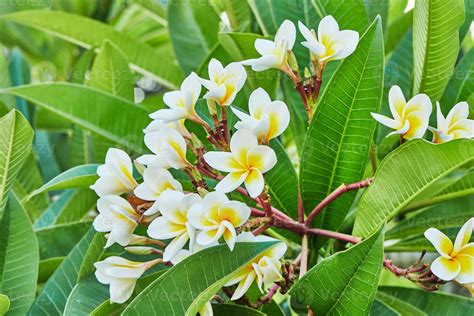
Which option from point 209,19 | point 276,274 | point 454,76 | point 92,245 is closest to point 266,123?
point 276,274

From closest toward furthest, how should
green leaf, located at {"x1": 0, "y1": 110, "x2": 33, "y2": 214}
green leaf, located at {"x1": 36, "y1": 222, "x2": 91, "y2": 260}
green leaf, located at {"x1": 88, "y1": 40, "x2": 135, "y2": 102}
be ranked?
green leaf, located at {"x1": 0, "y1": 110, "x2": 33, "y2": 214} < green leaf, located at {"x1": 36, "y1": 222, "x2": 91, "y2": 260} < green leaf, located at {"x1": 88, "y1": 40, "x2": 135, "y2": 102}

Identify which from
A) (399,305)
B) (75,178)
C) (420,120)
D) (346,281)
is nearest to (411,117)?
(420,120)

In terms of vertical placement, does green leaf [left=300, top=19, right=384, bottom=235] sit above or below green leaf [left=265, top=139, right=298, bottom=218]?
above

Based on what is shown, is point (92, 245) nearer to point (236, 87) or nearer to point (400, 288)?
point (236, 87)

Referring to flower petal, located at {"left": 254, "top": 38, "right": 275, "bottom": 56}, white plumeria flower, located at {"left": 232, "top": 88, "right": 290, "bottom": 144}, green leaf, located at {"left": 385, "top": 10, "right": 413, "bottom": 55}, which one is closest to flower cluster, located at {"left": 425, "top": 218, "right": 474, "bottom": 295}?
white plumeria flower, located at {"left": 232, "top": 88, "right": 290, "bottom": 144}

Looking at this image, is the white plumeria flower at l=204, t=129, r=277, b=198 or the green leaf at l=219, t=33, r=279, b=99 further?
the green leaf at l=219, t=33, r=279, b=99

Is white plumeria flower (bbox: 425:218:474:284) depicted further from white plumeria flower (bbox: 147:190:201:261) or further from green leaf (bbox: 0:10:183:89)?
green leaf (bbox: 0:10:183:89)

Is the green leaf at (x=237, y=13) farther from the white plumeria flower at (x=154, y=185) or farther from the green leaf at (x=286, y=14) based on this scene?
the white plumeria flower at (x=154, y=185)
